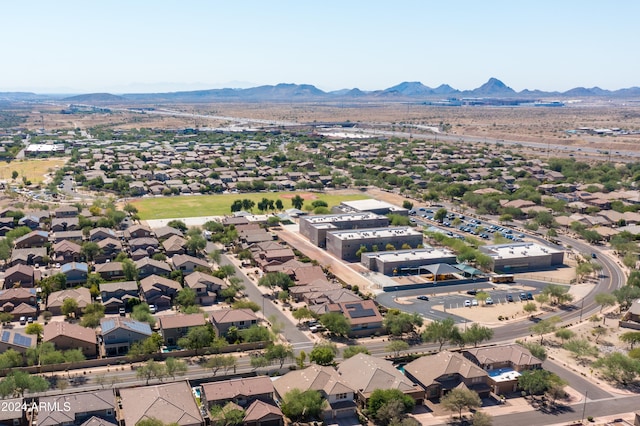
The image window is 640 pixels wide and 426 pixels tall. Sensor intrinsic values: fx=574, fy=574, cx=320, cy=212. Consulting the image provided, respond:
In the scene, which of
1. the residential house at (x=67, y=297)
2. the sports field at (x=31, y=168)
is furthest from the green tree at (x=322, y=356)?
the sports field at (x=31, y=168)

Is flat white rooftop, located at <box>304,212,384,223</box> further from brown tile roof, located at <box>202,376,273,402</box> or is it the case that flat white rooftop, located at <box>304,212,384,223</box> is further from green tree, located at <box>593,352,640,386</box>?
brown tile roof, located at <box>202,376,273,402</box>

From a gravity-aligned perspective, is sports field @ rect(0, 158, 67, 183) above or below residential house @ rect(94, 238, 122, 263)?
below

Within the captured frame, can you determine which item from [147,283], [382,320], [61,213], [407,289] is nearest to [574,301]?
[407,289]

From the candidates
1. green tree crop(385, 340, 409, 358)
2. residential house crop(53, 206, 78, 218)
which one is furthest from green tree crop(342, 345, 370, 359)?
residential house crop(53, 206, 78, 218)

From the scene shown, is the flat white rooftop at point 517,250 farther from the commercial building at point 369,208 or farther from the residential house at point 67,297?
Result: the residential house at point 67,297

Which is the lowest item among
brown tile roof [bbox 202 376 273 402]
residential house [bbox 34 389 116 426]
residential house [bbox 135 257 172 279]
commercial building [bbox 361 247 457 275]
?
commercial building [bbox 361 247 457 275]

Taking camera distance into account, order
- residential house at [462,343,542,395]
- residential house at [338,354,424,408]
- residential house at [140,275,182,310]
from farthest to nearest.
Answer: residential house at [140,275,182,310], residential house at [462,343,542,395], residential house at [338,354,424,408]

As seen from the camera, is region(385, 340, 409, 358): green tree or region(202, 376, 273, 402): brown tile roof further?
region(385, 340, 409, 358): green tree

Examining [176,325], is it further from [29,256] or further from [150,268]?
[29,256]
